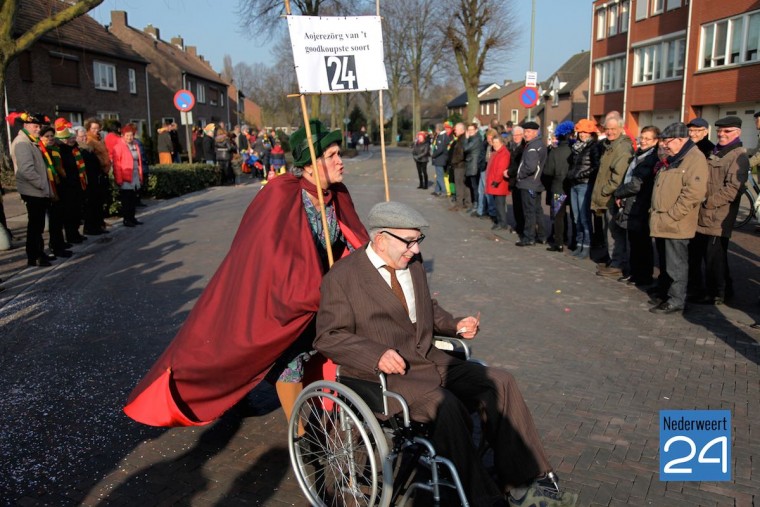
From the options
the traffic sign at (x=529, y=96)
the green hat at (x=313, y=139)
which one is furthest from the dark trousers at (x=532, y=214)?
the traffic sign at (x=529, y=96)

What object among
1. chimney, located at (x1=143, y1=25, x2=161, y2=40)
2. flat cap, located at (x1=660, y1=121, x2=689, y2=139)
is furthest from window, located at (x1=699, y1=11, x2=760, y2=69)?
chimney, located at (x1=143, y1=25, x2=161, y2=40)

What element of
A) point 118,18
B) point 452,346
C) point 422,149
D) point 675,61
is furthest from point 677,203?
point 118,18

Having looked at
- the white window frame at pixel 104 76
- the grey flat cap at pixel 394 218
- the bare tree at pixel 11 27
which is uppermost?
the white window frame at pixel 104 76

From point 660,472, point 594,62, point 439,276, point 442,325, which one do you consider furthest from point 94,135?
point 594,62

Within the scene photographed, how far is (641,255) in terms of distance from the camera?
8.20 meters

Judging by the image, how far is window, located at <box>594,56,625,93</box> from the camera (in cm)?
3978

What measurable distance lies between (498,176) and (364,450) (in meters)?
9.58

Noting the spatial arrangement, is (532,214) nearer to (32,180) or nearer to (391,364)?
(32,180)

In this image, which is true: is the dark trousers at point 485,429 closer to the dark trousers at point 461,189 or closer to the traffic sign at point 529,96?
the dark trousers at point 461,189

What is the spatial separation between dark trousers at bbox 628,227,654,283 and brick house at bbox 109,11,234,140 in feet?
134

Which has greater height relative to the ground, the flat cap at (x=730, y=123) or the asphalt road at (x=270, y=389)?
the flat cap at (x=730, y=123)

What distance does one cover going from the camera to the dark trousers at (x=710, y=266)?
7.30 meters

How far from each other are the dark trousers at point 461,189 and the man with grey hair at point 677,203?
8.67 meters

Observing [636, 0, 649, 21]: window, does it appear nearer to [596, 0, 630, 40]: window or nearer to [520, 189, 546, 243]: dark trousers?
[596, 0, 630, 40]: window
